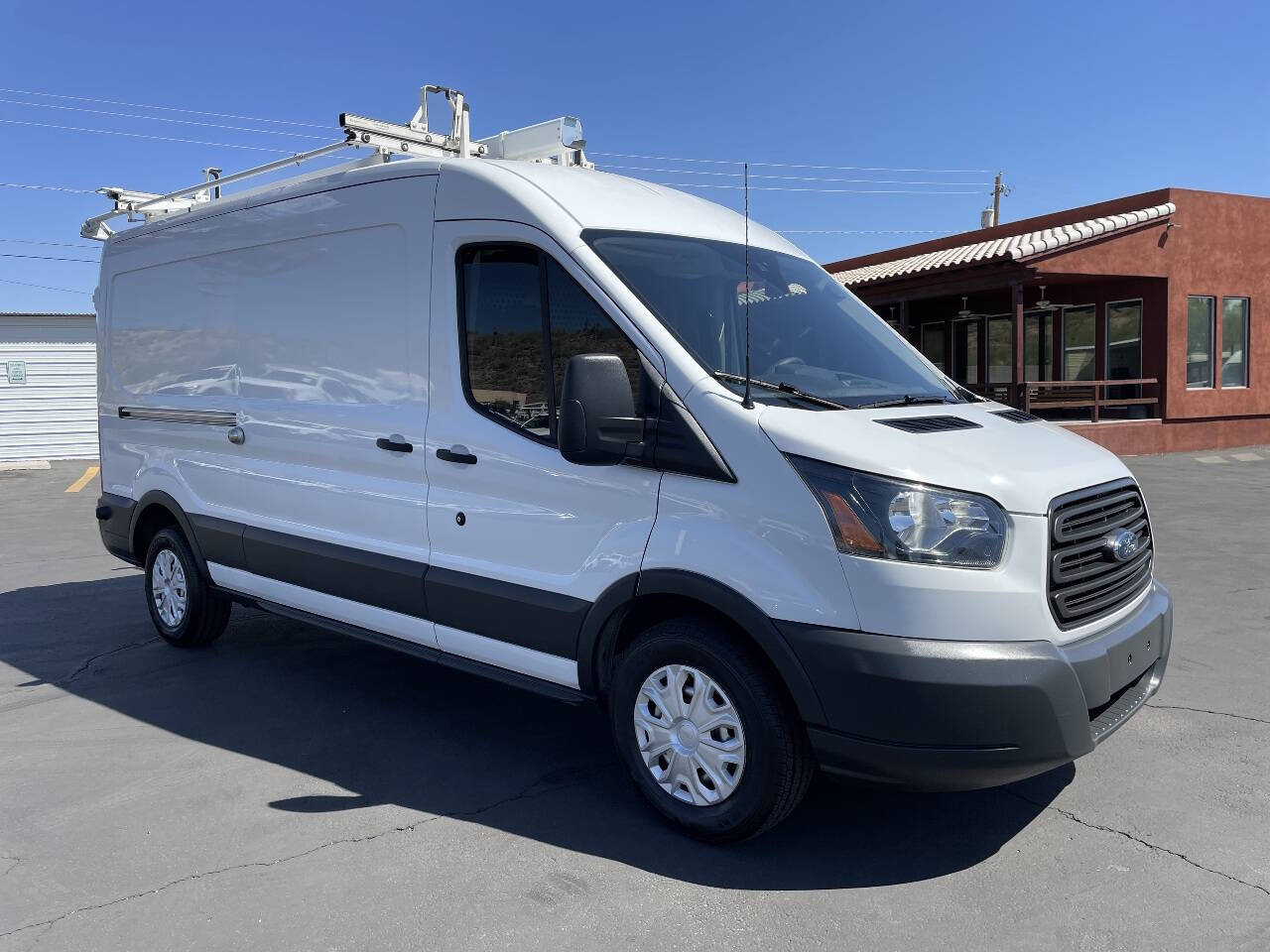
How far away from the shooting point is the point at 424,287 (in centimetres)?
450

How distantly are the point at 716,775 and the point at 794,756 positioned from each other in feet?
1.03

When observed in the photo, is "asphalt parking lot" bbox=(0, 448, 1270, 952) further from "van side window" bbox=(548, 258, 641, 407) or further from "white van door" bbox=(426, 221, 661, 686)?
"van side window" bbox=(548, 258, 641, 407)

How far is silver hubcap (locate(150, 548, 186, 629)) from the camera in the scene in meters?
6.33

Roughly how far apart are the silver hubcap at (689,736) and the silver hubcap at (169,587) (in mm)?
3730

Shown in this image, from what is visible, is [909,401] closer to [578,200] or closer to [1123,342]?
[578,200]

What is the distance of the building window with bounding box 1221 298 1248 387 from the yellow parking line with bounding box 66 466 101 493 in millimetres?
20878

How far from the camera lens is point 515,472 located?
13.4ft

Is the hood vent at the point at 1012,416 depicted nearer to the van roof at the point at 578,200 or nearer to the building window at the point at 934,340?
the van roof at the point at 578,200

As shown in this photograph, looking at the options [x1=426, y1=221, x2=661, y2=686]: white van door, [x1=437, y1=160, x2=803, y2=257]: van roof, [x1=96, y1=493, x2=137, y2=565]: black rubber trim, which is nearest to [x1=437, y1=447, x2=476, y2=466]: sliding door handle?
[x1=426, y1=221, x2=661, y2=686]: white van door

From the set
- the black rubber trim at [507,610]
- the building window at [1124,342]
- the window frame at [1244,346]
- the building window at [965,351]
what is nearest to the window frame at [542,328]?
the black rubber trim at [507,610]

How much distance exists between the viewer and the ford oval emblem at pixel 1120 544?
356cm

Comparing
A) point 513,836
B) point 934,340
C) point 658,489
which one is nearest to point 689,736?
point 513,836

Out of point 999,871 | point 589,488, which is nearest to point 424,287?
point 589,488

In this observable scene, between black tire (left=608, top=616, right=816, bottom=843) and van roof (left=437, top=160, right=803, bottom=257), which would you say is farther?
van roof (left=437, top=160, right=803, bottom=257)
